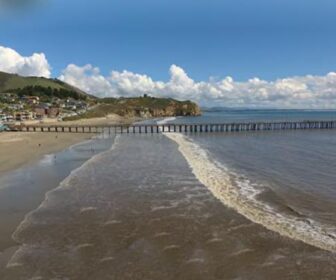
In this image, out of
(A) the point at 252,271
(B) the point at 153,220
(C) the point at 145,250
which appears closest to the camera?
(A) the point at 252,271

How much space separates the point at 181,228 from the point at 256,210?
13.3 feet

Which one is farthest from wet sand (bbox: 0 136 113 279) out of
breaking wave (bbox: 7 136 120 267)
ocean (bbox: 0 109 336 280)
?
ocean (bbox: 0 109 336 280)

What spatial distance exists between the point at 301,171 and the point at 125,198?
46.8ft

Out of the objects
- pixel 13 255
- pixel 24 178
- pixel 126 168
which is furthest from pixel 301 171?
pixel 13 255

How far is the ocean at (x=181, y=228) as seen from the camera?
36.9 feet

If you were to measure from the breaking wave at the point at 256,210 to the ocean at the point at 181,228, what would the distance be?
0.13ft

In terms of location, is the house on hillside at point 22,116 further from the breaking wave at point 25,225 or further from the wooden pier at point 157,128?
the breaking wave at point 25,225

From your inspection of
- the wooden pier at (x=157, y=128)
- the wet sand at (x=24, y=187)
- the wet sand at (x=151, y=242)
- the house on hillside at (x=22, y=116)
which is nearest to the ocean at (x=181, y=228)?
the wet sand at (x=151, y=242)

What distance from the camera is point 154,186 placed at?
23109 mm

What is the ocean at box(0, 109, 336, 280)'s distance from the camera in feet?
36.9

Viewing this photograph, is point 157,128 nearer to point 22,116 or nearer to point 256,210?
point 22,116

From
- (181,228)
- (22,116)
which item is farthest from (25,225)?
(22,116)

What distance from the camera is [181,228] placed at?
49.4 ft

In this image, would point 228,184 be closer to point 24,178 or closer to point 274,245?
point 274,245
